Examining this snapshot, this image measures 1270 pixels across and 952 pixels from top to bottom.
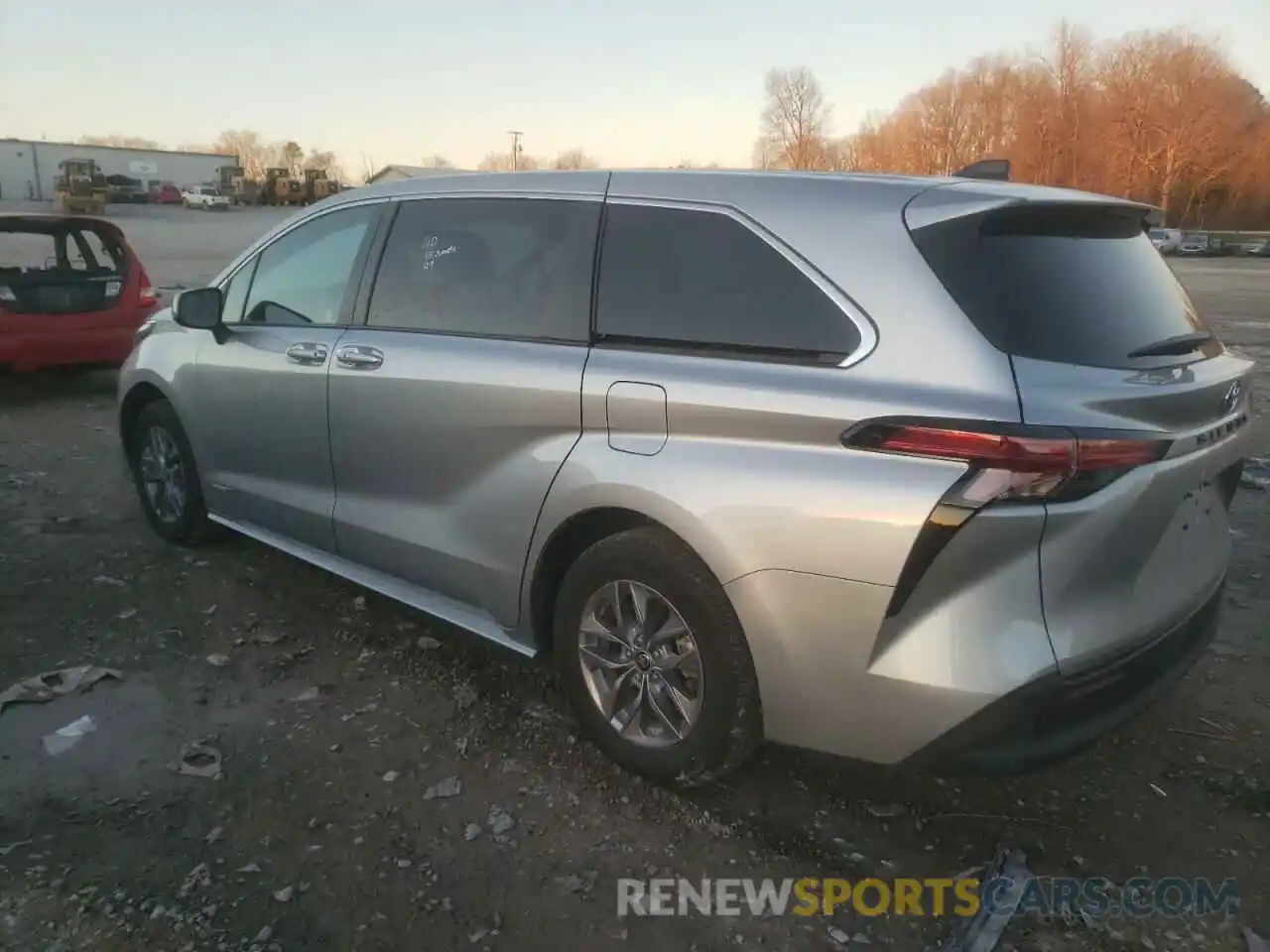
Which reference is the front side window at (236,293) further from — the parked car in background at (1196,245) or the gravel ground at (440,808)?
the parked car in background at (1196,245)

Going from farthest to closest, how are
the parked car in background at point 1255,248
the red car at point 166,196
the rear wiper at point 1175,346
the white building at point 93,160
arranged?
the white building at point 93,160, the red car at point 166,196, the parked car in background at point 1255,248, the rear wiper at point 1175,346

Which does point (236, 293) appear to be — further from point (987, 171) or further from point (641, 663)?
point (987, 171)

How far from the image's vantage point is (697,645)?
2748mm

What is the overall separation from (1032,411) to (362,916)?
203cm

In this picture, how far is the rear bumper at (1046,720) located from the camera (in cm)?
230

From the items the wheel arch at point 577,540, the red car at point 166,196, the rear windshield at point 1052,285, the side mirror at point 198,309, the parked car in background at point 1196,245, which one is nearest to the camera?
the rear windshield at point 1052,285

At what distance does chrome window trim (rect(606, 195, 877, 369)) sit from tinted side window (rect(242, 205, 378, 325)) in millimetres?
1472

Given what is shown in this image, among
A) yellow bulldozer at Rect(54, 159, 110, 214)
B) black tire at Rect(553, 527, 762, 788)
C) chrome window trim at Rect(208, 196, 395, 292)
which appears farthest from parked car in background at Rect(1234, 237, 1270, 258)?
yellow bulldozer at Rect(54, 159, 110, 214)

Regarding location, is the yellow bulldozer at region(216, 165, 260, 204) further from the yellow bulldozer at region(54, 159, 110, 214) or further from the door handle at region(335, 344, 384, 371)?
the door handle at region(335, 344, 384, 371)

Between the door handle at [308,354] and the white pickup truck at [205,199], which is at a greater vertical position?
the white pickup truck at [205,199]

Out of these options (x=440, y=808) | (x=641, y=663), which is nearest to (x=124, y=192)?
(x=440, y=808)

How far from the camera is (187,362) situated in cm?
459

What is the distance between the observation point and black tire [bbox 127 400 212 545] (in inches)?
187

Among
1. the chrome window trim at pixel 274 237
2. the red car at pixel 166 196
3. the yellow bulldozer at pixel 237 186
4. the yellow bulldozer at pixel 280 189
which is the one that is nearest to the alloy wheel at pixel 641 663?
the chrome window trim at pixel 274 237
